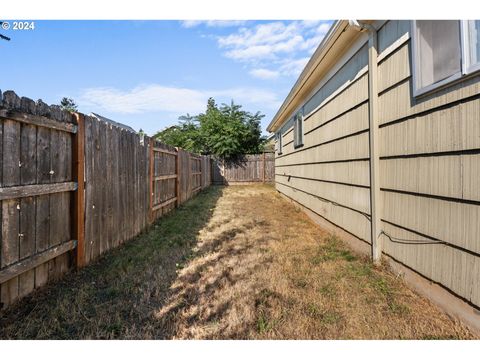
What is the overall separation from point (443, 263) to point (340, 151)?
100 inches

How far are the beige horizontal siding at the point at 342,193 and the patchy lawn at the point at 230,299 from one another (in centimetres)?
66

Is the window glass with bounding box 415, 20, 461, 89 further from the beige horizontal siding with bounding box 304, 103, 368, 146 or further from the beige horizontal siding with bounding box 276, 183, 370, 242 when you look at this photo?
the beige horizontal siding with bounding box 276, 183, 370, 242

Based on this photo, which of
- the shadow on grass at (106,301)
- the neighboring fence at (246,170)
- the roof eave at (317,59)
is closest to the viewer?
the shadow on grass at (106,301)

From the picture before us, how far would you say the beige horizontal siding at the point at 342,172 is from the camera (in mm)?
3664

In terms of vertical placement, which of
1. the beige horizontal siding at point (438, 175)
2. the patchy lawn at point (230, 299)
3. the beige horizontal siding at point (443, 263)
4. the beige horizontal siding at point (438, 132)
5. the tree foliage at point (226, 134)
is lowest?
the patchy lawn at point (230, 299)

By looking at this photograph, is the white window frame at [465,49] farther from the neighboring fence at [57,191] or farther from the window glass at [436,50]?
the neighboring fence at [57,191]

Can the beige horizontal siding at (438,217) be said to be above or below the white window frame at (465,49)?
below

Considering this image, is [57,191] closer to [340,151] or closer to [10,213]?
[10,213]

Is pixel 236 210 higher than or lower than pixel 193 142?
lower

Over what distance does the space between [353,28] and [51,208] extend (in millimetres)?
3980

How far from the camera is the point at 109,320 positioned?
2070mm

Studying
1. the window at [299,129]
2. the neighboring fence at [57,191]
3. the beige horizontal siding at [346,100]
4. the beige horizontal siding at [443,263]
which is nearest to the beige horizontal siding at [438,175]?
the beige horizontal siding at [443,263]
